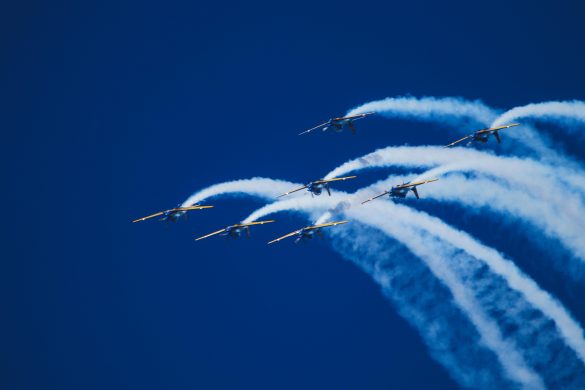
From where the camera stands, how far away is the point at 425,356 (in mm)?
71062

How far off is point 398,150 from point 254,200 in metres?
12.5

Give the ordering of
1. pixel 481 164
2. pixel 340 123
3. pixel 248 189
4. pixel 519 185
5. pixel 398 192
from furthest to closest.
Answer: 1. pixel 248 189
2. pixel 481 164
3. pixel 519 185
4. pixel 340 123
5. pixel 398 192

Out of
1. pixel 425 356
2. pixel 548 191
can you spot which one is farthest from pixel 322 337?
pixel 548 191

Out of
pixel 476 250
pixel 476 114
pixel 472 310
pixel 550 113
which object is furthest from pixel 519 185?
pixel 472 310

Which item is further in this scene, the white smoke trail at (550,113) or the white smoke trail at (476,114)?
the white smoke trail at (476,114)

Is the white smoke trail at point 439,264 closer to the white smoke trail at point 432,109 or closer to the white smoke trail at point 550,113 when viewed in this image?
the white smoke trail at point 432,109

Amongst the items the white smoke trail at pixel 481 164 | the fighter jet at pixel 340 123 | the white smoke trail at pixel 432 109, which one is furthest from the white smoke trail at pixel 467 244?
the white smoke trail at pixel 432 109

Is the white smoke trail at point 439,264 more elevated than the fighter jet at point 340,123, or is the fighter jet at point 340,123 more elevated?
the fighter jet at point 340,123

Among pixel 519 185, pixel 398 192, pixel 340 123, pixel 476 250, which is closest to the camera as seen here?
pixel 398 192

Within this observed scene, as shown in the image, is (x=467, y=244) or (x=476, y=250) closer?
(x=476, y=250)

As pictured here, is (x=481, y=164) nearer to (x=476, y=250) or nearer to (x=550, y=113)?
(x=476, y=250)

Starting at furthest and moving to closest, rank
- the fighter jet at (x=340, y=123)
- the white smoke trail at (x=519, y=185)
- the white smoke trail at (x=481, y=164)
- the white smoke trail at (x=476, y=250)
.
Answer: the white smoke trail at (x=476, y=250), the white smoke trail at (x=481, y=164), the fighter jet at (x=340, y=123), the white smoke trail at (x=519, y=185)

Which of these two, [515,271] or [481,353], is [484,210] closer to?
[515,271]

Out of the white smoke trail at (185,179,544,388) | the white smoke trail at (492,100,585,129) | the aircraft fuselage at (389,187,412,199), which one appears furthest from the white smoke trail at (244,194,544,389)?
the white smoke trail at (492,100,585,129)
